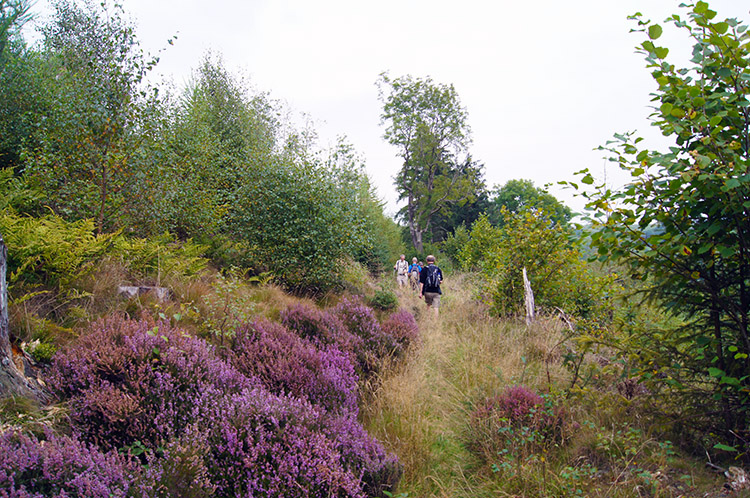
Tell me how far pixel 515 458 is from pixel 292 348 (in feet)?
7.83

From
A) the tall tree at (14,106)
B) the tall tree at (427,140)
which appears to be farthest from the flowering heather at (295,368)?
the tall tree at (427,140)

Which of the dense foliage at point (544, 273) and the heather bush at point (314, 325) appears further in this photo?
the dense foliage at point (544, 273)

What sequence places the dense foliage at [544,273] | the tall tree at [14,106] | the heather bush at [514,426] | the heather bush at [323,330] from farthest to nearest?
the tall tree at [14,106] → the dense foliage at [544,273] → the heather bush at [323,330] → the heather bush at [514,426]

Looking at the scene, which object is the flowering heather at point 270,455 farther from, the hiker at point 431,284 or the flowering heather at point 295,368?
the hiker at point 431,284

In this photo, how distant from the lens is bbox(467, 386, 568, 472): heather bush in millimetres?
3645

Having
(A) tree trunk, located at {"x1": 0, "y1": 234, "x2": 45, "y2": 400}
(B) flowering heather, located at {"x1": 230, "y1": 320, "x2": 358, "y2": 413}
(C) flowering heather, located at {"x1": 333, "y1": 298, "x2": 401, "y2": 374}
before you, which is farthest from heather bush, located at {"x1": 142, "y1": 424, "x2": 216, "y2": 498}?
(C) flowering heather, located at {"x1": 333, "y1": 298, "x2": 401, "y2": 374}

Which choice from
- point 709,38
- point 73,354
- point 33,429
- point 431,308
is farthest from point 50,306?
point 431,308

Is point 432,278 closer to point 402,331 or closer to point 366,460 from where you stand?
point 402,331

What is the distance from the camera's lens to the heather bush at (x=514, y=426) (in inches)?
143

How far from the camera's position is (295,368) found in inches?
159

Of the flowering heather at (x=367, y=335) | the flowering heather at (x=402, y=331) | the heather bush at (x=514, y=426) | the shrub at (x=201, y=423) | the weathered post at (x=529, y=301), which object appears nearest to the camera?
the shrub at (x=201, y=423)

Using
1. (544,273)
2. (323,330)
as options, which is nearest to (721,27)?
(323,330)

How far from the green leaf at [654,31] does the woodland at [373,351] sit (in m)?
0.02

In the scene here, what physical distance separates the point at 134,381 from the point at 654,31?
14.5 ft
